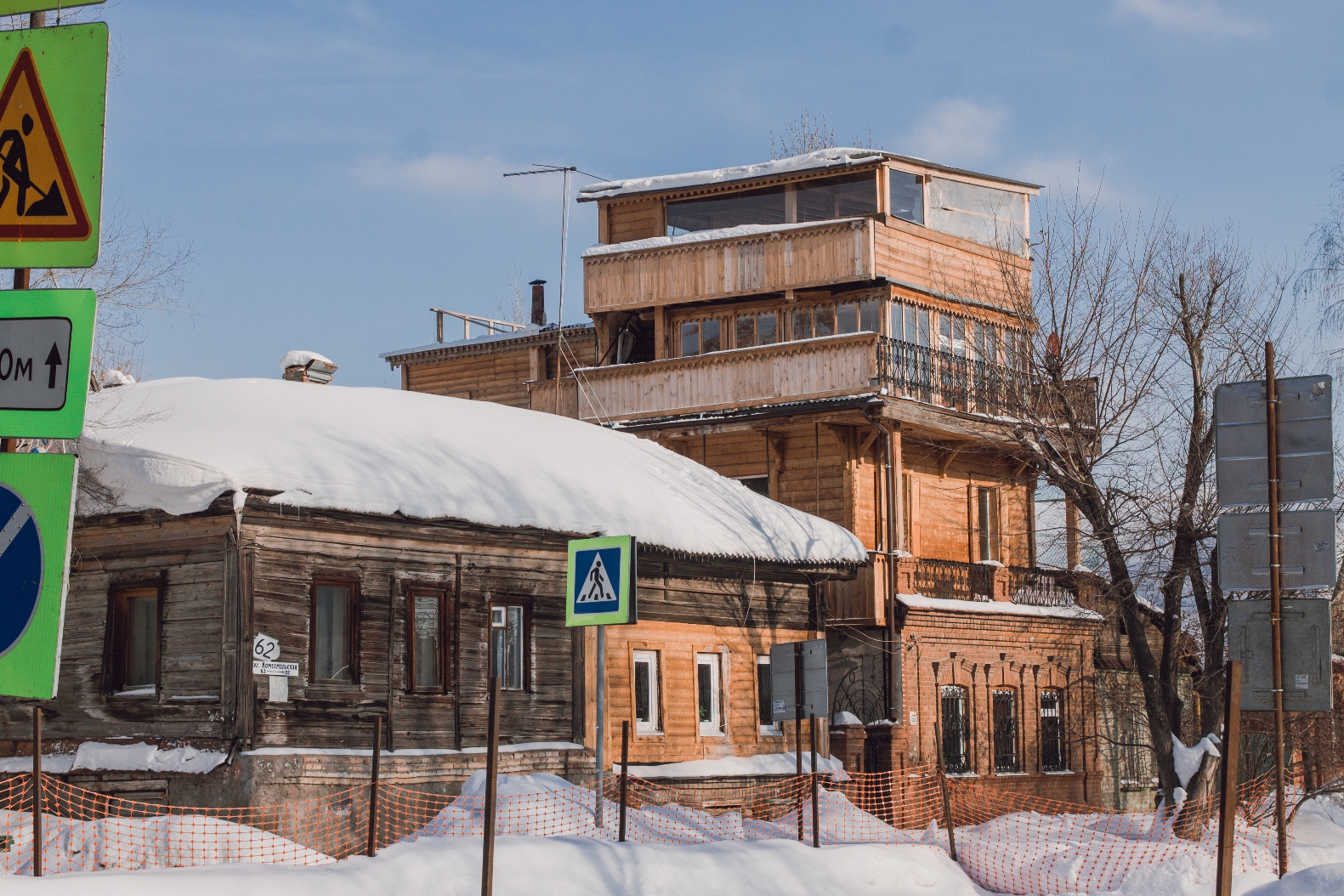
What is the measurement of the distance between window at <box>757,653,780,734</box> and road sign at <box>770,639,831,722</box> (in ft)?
22.7

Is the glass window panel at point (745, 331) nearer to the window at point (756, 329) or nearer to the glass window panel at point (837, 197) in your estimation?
the window at point (756, 329)

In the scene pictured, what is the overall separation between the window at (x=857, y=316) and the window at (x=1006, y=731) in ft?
25.9

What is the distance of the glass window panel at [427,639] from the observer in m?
19.5

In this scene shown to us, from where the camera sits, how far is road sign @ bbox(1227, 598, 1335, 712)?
36.2 ft

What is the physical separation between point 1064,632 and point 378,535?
58.1 ft

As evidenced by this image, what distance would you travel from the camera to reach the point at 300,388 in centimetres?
2198

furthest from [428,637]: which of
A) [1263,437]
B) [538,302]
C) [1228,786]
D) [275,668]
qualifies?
[538,302]

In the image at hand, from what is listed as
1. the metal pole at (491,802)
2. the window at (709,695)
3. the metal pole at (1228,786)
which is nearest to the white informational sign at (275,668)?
the window at (709,695)

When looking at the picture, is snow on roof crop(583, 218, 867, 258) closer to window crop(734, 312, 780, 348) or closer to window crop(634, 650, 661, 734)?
window crop(734, 312, 780, 348)

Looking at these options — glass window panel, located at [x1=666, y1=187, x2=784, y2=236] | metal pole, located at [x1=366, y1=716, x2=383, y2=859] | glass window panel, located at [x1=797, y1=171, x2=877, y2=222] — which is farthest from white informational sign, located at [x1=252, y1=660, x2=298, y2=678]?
glass window panel, located at [x1=666, y1=187, x2=784, y2=236]

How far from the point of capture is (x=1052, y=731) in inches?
1249

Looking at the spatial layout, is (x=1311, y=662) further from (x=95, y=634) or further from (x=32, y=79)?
(x=95, y=634)

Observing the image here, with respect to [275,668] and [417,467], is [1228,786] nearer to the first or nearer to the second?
[275,668]

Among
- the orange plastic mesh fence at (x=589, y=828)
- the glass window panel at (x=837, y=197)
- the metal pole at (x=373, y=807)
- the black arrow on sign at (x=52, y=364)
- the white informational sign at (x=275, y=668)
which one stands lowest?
the orange plastic mesh fence at (x=589, y=828)
